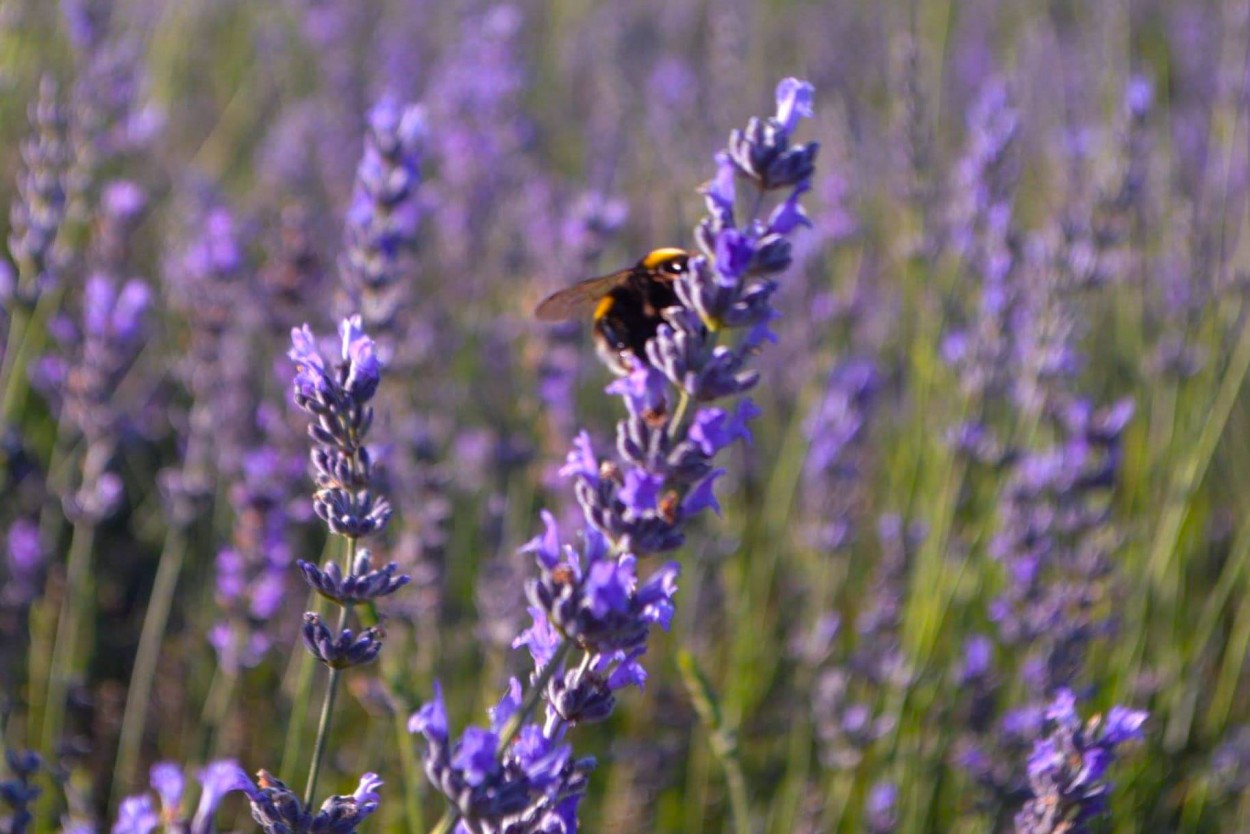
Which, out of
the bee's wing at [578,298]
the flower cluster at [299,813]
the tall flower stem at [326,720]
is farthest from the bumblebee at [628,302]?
the flower cluster at [299,813]

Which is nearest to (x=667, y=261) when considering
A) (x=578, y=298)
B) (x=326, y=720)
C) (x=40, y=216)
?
(x=578, y=298)

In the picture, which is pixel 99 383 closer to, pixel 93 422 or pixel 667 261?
pixel 93 422

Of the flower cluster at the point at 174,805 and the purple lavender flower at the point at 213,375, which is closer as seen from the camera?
the flower cluster at the point at 174,805

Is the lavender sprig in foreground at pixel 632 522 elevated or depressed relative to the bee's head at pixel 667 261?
depressed

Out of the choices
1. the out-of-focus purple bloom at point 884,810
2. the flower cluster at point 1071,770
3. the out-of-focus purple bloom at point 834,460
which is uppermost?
the out-of-focus purple bloom at point 834,460

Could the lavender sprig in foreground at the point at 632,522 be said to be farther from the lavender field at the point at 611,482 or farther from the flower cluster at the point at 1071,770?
the flower cluster at the point at 1071,770

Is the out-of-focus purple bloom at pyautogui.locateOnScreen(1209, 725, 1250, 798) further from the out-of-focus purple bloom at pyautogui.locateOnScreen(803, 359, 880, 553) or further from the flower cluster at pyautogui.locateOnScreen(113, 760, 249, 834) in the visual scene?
the flower cluster at pyautogui.locateOnScreen(113, 760, 249, 834)

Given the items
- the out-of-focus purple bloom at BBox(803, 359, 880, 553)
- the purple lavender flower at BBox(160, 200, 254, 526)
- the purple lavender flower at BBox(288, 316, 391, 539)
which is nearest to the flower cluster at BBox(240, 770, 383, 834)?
the purple lavender flower at BBox(288, 316, 391, 539)
